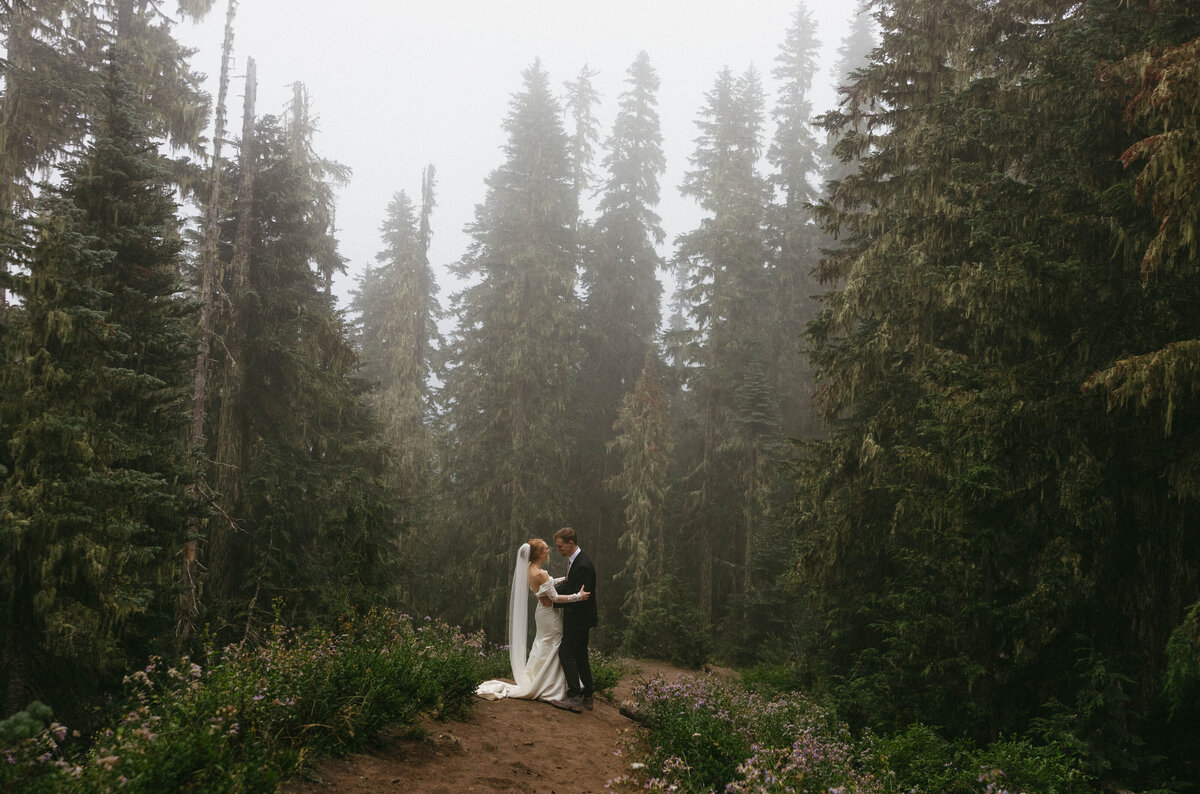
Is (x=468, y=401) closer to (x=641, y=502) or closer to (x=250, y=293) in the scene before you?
(x=641, y=502)

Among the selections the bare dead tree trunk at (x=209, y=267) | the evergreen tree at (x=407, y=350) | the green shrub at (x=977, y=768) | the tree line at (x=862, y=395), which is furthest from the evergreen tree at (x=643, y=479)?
the green shrub at (x=977, y=768)

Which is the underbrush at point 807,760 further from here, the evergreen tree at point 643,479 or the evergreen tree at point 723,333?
the evergreen tree at point 723,333

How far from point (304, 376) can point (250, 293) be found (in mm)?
2249

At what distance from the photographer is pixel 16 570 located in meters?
7.72

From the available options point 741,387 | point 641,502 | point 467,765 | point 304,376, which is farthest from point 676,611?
point 467,765

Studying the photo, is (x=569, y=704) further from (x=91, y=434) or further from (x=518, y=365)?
(x=518, y=365)

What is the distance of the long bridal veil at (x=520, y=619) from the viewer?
8.50m

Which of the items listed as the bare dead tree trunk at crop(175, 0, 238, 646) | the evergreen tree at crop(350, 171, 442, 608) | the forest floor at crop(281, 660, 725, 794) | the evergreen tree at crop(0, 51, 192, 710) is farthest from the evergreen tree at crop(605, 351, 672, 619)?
the evergreen tree at crop(0, 51, 192, 710)

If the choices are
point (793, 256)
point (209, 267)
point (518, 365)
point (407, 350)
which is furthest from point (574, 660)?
point (793, 256)

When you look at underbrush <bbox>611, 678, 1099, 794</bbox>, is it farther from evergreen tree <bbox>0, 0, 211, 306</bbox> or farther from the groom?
evergreen tree <bbox>0, 0, 211, 306</bbox>

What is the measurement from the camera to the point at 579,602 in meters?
8.33

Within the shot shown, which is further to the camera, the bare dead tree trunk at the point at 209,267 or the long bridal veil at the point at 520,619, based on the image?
the bare dead tree trunk at the point at 209,267

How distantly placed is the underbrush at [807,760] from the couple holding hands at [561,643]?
0.95 m

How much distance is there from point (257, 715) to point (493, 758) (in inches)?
84.2
